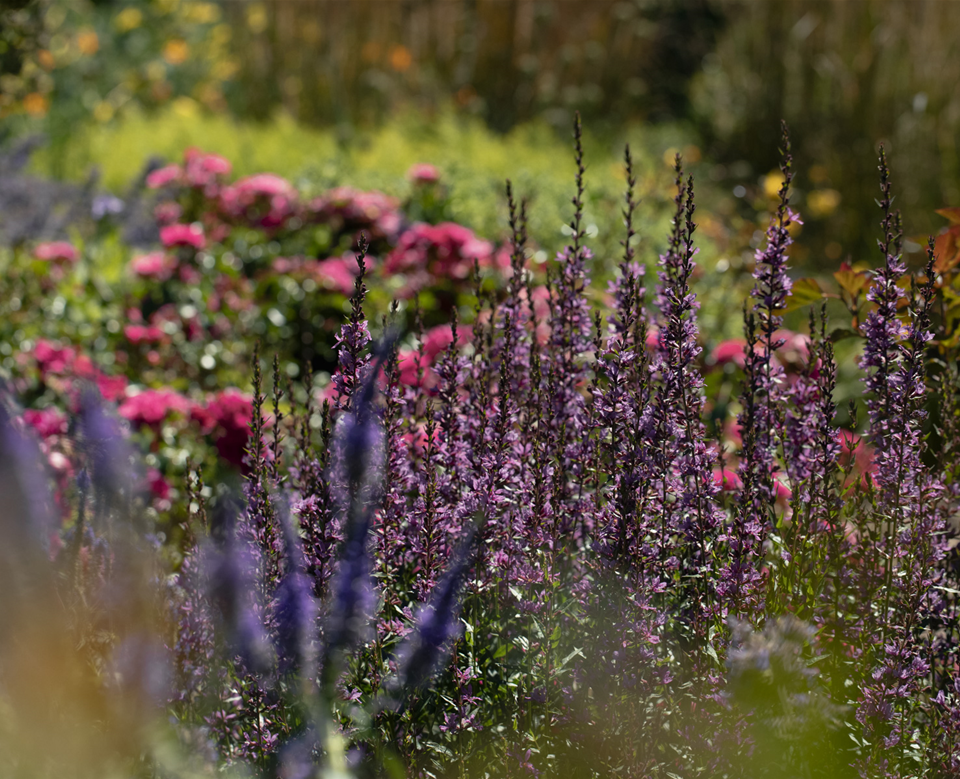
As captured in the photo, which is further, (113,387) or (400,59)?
(400,59)

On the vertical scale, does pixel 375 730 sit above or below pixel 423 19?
below

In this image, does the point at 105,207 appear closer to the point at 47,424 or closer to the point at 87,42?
the point at 47,424

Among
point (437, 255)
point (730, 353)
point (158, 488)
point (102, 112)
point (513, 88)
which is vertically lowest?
point (158, 488)

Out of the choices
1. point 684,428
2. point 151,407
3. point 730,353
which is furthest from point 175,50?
point 684,428

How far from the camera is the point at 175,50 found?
403 inches

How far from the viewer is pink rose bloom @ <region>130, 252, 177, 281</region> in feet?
13.5

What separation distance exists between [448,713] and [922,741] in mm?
829

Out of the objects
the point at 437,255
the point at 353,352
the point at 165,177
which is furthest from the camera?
the point at 165,177

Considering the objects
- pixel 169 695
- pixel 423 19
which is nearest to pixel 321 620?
pixel 169 695

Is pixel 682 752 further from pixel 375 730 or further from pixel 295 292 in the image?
pixel 295 292

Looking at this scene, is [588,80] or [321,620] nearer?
[321,620]

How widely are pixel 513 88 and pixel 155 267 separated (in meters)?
7.80

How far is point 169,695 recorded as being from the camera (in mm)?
1435

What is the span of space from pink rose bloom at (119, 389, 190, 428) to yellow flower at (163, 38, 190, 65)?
27.8 feet
